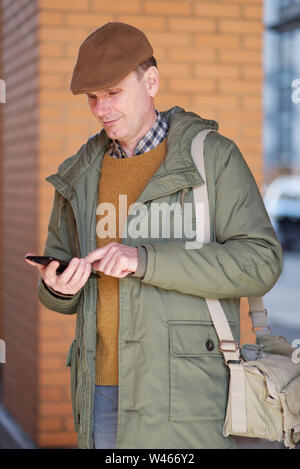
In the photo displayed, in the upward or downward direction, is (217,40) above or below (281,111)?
below

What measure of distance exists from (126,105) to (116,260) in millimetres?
→ 533

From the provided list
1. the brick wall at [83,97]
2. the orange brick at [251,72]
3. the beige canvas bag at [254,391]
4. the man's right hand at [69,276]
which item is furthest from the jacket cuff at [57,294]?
the orange brick at [251,72]

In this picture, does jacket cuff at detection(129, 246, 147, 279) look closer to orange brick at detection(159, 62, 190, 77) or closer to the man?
the man

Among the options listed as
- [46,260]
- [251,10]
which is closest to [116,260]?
[46,260]

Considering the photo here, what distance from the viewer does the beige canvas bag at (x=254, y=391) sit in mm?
2088

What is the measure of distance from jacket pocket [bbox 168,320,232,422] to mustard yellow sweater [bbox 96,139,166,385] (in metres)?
0.20

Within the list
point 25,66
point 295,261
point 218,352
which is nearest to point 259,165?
point 25,66

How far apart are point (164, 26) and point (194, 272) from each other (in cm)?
261

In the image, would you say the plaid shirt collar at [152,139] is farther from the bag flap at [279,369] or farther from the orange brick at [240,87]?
the orange brick at [240,87]

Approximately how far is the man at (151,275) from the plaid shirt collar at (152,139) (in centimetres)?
3

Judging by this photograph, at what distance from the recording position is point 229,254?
2.07 meters

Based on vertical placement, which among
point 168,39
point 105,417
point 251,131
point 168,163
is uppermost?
point 168,39

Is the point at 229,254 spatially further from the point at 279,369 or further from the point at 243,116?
the point at 243,116
